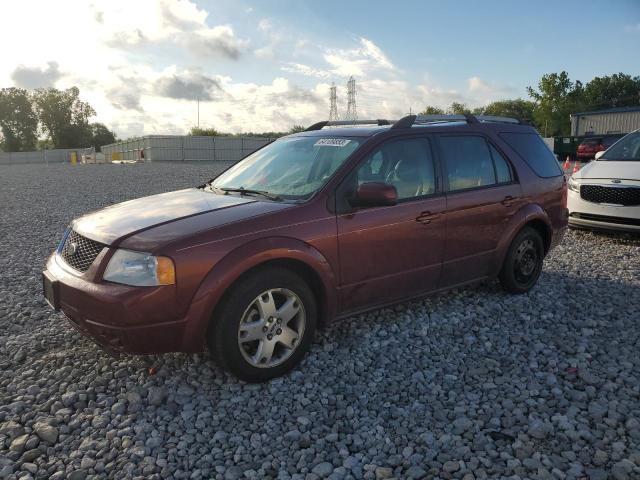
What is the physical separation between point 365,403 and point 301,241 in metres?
1.14

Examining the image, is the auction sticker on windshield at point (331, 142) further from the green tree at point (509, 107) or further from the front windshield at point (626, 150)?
the green tree at point (509, 107)

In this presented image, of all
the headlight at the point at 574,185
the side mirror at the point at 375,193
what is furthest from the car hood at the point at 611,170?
the side mirror at the point at 375,193

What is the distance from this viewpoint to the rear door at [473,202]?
4516mm

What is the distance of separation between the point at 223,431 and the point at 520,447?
5.48 ft

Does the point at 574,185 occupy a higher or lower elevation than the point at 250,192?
lower

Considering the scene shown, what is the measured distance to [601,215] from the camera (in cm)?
755

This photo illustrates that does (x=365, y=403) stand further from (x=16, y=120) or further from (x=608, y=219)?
(x=16, y=120)

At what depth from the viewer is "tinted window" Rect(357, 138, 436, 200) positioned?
4066 mm

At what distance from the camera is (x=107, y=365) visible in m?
3.73

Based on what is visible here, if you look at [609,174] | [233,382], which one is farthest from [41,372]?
[609,174]

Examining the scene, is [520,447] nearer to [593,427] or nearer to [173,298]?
[593,427]

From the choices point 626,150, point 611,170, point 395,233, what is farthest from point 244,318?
point 626,150

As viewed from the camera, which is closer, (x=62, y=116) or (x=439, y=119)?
(x=439, y=119)

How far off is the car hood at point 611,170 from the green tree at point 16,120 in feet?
351
